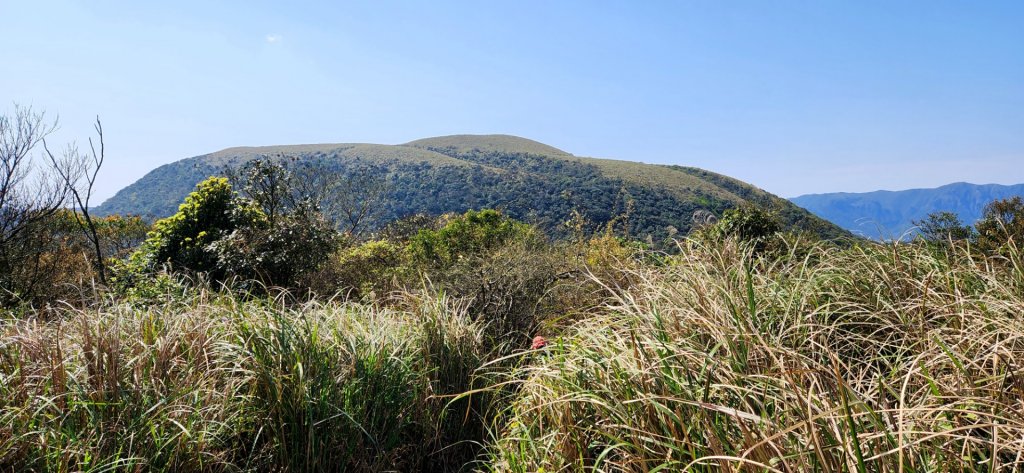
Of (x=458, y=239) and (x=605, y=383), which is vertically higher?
(x=458, y=239)

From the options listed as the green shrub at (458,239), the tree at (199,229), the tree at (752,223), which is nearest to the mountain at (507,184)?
the green shrub at (458,239)

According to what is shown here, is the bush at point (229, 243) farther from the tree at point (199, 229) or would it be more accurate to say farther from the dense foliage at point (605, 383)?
the dense foliage at point (605, 383)

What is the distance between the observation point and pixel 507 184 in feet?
164

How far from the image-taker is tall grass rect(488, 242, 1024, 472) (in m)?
1.62

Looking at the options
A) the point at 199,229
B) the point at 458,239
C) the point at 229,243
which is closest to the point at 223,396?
the point at 229,243

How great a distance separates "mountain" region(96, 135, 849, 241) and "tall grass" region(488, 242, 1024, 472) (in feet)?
62.1

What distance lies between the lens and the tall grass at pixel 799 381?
1.62m

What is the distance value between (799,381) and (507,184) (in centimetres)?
4825

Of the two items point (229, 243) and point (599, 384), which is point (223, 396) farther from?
point (229, 243)

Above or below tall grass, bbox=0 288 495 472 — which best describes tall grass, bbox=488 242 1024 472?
above

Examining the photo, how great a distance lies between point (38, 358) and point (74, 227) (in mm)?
19588

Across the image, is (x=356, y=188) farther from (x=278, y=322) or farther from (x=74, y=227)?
(x=278, y=322)

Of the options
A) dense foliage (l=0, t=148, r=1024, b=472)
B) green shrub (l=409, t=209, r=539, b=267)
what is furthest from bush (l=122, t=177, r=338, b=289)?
dense foliage (l=0, t=148, r=1024, b=472)

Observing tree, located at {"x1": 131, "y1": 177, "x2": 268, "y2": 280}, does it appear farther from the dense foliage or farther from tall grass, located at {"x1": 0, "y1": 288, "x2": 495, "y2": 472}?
the dense foliage
